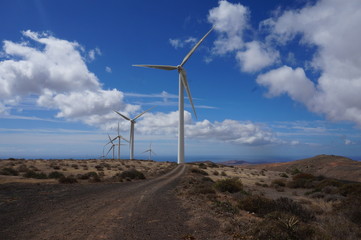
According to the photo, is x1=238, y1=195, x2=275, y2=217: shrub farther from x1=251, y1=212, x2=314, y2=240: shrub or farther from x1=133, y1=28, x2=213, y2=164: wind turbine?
x1=133, y1=28, x2=213, y2=164: wind turbine

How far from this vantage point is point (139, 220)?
485 inches

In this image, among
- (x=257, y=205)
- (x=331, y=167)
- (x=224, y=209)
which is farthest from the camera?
(x=331, y=167)

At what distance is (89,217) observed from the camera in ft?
42.1

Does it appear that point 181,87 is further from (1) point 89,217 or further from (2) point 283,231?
(2) point 283,231

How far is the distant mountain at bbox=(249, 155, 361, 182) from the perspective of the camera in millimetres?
62906

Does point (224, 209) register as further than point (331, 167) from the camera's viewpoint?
No

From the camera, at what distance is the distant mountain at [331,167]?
62.9m

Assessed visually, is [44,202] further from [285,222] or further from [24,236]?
[285,222]

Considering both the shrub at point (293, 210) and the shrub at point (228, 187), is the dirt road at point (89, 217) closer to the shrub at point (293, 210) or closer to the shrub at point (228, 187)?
the shrub at point (293, 210)

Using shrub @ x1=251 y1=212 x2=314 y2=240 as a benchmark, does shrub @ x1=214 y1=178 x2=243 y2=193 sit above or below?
below

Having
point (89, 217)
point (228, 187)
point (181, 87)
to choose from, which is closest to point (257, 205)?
point (89, 217)

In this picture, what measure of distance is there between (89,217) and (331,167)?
266 ft

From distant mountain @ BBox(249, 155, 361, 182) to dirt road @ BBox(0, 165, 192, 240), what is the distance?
199 feet

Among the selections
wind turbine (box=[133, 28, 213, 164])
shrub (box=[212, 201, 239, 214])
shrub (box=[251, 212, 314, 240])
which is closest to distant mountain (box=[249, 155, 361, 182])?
wind turbine (box=[133, 28, 213, 164])
